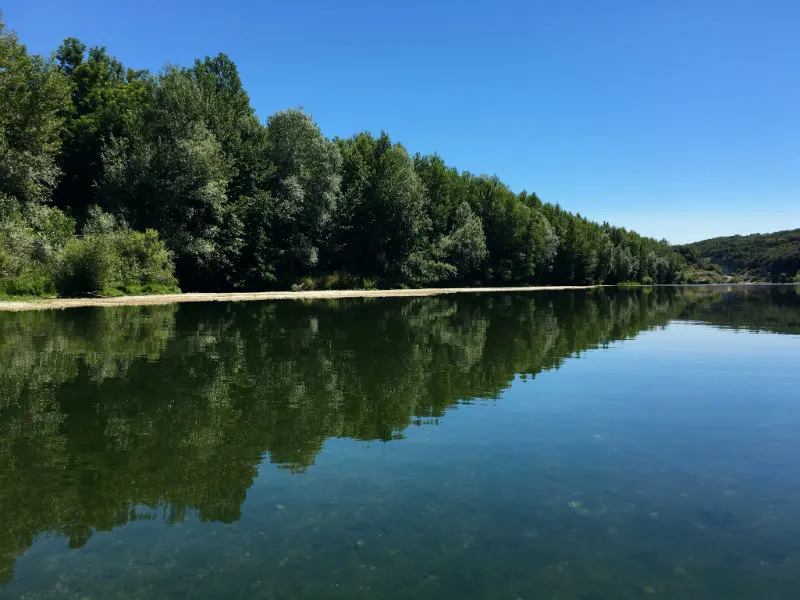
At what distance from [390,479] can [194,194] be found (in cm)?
5117

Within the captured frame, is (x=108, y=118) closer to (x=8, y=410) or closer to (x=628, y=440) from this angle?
(x=8, y=410)

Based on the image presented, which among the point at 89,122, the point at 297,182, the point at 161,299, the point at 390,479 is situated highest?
the point at 89,122

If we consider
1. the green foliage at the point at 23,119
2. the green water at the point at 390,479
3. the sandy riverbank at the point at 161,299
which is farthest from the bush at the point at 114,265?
the green water at the point at 390,479

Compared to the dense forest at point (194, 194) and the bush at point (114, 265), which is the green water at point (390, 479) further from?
the dense forest at point (194, 194)

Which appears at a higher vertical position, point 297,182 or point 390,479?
point 297,182

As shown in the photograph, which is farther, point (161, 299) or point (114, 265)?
point (161, 299)

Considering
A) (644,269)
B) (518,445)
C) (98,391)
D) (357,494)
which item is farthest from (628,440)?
(644,269)

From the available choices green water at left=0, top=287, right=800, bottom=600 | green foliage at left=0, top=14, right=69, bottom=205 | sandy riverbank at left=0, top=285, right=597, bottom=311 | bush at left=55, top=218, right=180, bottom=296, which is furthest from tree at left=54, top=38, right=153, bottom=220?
green water at left=0, top=287, right=800, bottom=600

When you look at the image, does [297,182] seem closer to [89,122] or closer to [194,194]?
[194,194]

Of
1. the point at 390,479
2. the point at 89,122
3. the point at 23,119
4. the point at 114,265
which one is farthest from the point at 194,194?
the point at 390,479

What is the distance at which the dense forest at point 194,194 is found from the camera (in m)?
40.2

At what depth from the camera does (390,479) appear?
309 inches

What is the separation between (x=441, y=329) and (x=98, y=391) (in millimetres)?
18153

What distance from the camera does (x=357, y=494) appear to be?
7324 mm
